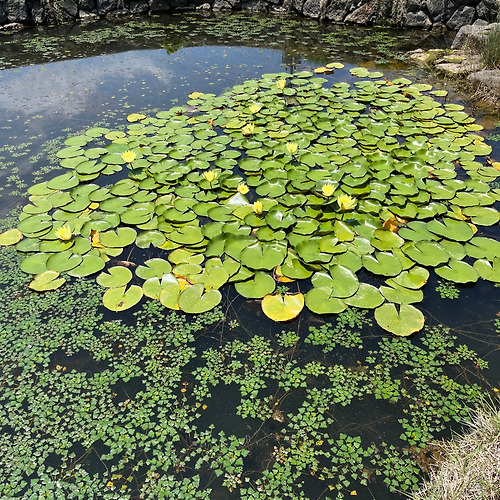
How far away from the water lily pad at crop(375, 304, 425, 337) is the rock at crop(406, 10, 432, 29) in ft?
25.2

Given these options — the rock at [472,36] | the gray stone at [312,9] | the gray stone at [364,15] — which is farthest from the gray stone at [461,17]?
the gray stone at [312,9]

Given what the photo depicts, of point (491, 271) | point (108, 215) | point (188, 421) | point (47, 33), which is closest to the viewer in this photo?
point (188, 421)

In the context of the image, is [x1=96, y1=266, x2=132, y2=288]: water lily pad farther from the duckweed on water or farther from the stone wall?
the stone wall

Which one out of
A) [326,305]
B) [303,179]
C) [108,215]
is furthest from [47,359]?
[303,179]

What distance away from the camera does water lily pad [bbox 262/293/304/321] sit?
2.41 m

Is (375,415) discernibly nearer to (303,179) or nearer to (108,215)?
(303,179)

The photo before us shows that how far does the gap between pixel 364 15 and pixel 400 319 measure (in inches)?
315

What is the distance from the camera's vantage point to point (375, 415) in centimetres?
201

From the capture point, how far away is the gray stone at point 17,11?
26.8ft

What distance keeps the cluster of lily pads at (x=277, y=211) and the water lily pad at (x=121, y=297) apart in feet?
0.03

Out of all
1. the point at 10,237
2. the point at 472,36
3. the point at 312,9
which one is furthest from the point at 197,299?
the point at 312,9

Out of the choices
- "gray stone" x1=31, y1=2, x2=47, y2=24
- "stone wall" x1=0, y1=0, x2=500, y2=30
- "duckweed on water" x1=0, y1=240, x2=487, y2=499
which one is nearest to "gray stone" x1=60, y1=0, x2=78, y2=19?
"stone wall" x1=0, y1=0, x2=500, y2=30

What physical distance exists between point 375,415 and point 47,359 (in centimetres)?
183

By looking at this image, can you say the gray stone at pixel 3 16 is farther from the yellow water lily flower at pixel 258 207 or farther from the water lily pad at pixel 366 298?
the water lily pad at pixel 366 298
